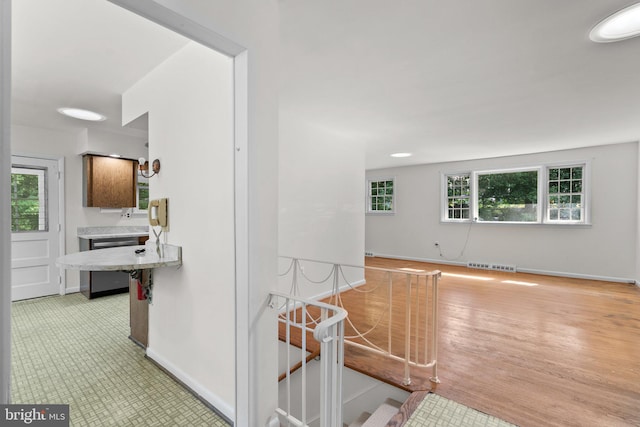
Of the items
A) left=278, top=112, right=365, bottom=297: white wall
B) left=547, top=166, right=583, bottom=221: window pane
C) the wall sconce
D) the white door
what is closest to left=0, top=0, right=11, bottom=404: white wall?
the wall sconce

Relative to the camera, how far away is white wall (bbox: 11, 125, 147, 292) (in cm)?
427

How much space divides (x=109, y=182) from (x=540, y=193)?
24.6 ft

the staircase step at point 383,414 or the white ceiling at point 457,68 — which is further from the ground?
the white ceiling at point 457,68

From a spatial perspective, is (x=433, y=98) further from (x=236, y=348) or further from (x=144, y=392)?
(x=144, y=392)

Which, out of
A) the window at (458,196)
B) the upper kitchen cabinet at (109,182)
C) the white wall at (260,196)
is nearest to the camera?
the white wall at (260,196)

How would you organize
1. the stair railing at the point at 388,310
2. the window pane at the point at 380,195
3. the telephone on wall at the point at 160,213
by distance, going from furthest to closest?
the window pane at the point at 380,195 → the telephone on wall at the point at 160,213 → the stair railing at the point at 388,310

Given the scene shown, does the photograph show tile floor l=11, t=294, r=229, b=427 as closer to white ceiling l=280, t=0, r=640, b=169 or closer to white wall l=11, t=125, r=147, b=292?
white wall l=11, t=125, r=147, b=292

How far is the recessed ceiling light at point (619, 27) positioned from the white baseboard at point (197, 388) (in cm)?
316

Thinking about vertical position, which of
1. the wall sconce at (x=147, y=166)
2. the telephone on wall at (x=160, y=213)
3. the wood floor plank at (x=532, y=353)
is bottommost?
the wood floor plank at (x=532, y=353)

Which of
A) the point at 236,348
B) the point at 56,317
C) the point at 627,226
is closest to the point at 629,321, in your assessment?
the point at 627,226

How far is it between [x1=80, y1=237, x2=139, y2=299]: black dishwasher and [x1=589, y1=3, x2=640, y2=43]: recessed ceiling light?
5.59 metres

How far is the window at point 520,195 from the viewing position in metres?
5.45

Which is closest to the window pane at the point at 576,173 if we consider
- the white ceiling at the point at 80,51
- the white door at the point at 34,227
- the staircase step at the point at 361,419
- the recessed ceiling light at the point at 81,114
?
the staircase step at the point at 361,419

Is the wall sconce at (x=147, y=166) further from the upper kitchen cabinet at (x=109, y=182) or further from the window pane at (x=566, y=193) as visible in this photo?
the window pane at (x=566, y=193)
